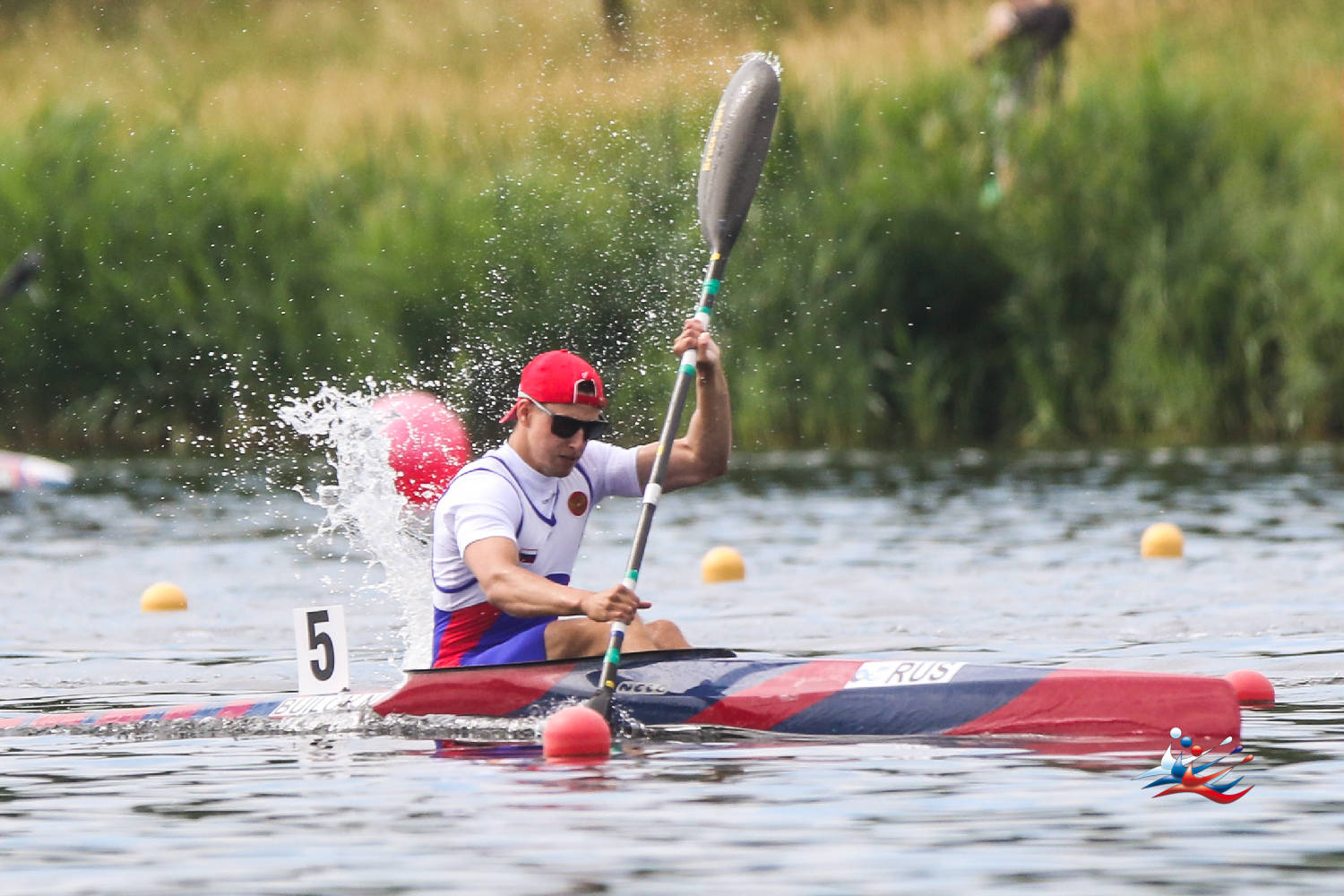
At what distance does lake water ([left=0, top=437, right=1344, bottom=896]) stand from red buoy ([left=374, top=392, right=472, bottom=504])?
0.76 m

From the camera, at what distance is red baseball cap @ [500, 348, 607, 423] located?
27.7ft

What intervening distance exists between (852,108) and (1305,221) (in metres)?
4.20

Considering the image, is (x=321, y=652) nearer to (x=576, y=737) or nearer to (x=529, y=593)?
(x=529, y=593)

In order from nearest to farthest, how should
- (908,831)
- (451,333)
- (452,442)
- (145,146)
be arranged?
1. (908,831)
2. (452,442)
3. (451,333)
4. (145,146)

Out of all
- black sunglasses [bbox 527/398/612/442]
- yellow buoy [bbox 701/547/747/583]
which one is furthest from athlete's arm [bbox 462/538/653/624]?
yellow buoy [bbox 701/547/747/583]

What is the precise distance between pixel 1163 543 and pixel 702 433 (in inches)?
240

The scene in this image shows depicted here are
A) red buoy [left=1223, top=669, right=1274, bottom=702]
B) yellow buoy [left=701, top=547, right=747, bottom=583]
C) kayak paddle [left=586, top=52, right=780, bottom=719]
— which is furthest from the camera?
yellow buoy [left=701, top=547, right=747, bottom=583]

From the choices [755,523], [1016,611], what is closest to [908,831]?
[1016,611]

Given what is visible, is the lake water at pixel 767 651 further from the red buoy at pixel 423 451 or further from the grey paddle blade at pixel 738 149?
the grey paddle blade at pixel 738 149

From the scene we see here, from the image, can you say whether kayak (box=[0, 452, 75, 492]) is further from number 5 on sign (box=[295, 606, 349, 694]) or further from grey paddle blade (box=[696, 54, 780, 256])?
grey paddle blade (box=[696, 54, 780, 256])

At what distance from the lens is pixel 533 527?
28.2 ft

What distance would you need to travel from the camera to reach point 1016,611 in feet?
40.0

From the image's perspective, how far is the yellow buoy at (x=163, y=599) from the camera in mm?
13180

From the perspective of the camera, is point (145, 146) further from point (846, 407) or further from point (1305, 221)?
point (1305, 221)
